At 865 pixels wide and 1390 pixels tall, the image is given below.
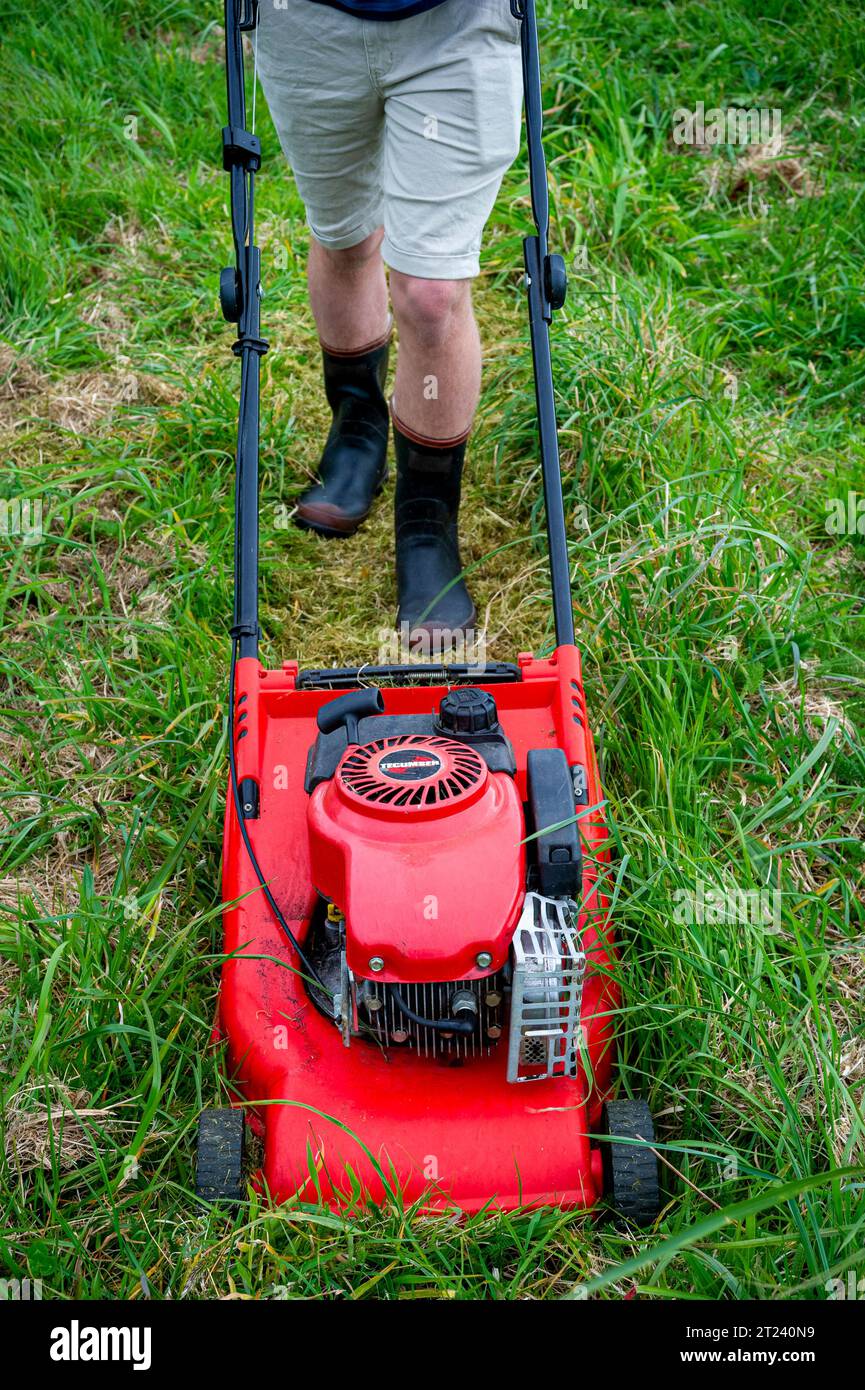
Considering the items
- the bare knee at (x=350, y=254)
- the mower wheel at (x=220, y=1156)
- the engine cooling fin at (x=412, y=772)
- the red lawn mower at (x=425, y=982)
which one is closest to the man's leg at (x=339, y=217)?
the bare knee at (x=350, y=254)

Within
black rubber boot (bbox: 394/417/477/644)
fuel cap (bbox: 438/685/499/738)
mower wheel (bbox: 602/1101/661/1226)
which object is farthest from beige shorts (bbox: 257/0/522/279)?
mower wheel (bbox: 602/1101/661/1226)

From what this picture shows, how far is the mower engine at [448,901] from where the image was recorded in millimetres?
1639

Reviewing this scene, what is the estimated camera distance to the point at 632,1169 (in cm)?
174

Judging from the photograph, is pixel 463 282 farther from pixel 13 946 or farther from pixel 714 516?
pixel 13 946

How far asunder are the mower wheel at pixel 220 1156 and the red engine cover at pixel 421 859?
34cm

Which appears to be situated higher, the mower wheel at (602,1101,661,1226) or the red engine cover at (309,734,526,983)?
the red engine cover at (309,734,526,983)

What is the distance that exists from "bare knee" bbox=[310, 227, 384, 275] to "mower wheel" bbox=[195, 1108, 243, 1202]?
183 cm

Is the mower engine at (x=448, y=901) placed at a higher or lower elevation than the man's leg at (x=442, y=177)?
lower

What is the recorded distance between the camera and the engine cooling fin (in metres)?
1.74

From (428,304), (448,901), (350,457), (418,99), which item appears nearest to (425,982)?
(448,901)

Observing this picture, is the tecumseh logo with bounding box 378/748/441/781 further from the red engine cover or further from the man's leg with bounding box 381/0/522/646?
the man's leg with bounding box 381/0/522/646
